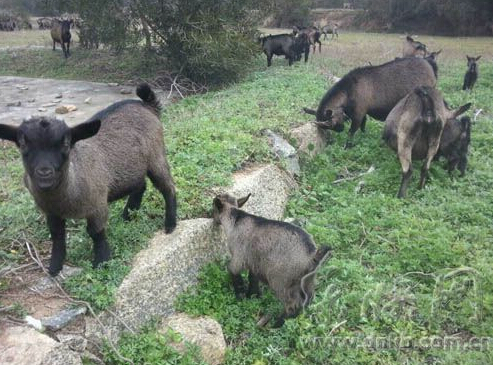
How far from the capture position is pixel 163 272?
14.1 ft

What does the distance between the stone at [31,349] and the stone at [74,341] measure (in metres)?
0.09

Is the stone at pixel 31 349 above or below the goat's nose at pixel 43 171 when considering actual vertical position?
below

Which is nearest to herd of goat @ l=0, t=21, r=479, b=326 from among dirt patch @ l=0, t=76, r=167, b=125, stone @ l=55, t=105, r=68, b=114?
dirt patch @ l=0, t=76, r=167, b=125

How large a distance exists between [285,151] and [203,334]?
3623 millimetres

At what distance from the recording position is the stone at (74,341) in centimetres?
337

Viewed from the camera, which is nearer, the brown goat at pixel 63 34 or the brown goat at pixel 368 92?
the brown goat at pixel 368 92

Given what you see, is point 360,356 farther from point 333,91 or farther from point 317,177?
point 333,91

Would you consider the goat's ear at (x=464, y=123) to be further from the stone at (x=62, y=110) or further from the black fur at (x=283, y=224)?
the stone at (x=62, y=110)

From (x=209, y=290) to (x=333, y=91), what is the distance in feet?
16.2

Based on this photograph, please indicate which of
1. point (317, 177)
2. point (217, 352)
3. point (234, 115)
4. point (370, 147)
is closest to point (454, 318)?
point (217, 352)

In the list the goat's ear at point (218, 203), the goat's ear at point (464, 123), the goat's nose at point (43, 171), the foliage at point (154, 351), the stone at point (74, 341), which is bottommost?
the foliage at point (154, 351)

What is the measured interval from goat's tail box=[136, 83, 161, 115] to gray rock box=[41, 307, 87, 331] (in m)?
2.07

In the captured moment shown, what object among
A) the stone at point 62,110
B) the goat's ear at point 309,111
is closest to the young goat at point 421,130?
the goat's ear at point 309,111

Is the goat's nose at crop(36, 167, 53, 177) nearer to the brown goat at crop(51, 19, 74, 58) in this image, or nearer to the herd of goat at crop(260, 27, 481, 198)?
the herd of goat at crop(260, 27, 481, 198)
